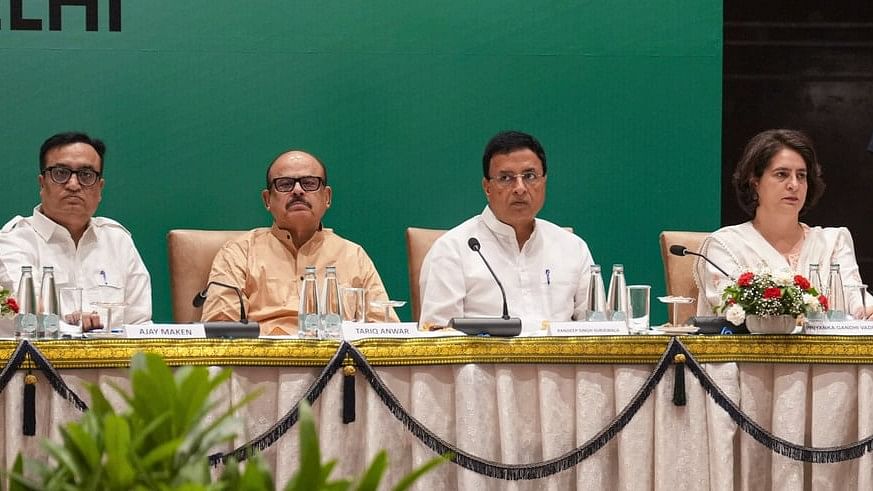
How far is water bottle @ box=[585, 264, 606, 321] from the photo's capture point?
3.08 metres

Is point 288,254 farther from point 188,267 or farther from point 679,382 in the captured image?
point 679,382

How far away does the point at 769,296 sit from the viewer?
281 centimetres

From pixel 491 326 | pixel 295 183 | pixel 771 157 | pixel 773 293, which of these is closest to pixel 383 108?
pixel 295 183

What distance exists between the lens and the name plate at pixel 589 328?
281 cm

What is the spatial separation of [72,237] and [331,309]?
1.31 meters

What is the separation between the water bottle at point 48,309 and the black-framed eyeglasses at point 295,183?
4.05ft

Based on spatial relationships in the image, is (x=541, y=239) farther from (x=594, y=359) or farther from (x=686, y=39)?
(x=686, y=39)

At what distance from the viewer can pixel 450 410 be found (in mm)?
2754

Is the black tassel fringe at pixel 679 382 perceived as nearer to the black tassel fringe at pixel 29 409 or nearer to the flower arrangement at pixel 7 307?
the black tassel fringe at pixel 29 409

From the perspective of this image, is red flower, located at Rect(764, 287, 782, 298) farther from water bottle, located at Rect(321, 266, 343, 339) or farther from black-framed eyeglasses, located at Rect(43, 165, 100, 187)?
black-framed eyeglasses, located at Rect(43, 165, 100, 187)

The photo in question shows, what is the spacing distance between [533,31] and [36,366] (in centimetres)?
278

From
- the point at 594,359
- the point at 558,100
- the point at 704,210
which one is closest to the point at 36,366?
the point at 594,359

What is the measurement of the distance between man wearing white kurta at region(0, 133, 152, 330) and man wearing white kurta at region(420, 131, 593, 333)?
1.00 metres

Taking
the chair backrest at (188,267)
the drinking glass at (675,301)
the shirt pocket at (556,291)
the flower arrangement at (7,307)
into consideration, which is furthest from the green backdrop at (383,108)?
the flower arrangement at (7,307)
